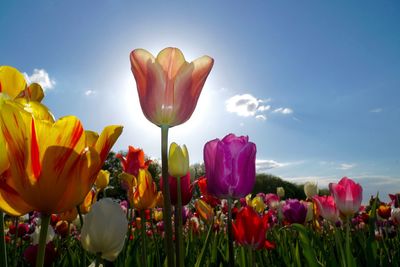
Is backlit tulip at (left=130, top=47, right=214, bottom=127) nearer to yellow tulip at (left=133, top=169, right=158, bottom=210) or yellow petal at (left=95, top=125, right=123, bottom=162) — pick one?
yellow petal at (left=95, top=125, right=123, bottom=162)

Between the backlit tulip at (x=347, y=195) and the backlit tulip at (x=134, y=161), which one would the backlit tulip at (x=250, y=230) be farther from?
the backlit tulip at (x=347, y=195)

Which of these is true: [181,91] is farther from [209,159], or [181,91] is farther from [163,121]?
[209,159]

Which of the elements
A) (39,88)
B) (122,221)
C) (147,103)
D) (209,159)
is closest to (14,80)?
(39,88)

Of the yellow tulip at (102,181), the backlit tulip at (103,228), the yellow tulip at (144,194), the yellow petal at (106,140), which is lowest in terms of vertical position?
the backlit tulip at (103,228)

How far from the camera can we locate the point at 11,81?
96 cm

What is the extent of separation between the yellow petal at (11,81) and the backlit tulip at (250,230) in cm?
122

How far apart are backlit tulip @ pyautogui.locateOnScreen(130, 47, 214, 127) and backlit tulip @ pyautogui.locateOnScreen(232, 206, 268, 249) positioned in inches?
37.1

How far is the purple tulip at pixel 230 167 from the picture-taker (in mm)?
1437

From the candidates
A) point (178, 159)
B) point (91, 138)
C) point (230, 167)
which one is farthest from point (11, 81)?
point (230, 167)

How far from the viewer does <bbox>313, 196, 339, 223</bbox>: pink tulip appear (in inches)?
104

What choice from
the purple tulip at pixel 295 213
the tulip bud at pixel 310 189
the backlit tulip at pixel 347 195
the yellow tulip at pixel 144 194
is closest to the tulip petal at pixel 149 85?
the yellow tulip at pixel 144 194

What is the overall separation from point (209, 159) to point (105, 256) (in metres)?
0.62

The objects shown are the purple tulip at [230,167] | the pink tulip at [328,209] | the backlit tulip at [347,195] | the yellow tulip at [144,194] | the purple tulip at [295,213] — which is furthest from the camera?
the purple tulip at [295,213]

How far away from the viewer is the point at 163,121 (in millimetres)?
1007
